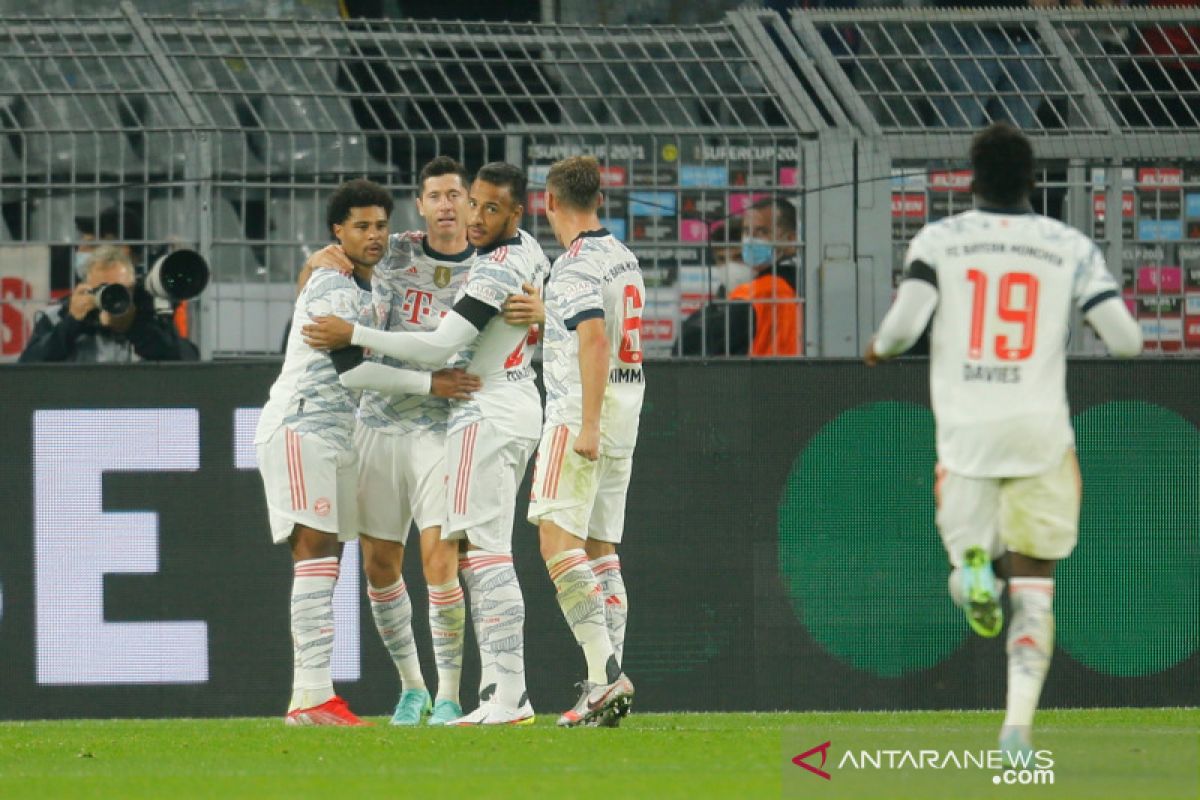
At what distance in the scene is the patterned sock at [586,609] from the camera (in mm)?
7895

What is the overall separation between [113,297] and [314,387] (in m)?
1.62

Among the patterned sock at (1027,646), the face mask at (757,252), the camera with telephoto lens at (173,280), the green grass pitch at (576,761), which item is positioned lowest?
the green grass pitch at (576,761)

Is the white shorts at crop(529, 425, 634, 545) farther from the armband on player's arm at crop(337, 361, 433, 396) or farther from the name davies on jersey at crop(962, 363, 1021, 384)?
the name davies on jersey at crop(962, 363, 1021, 384)

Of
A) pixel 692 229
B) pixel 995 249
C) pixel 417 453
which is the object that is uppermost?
pixel 692 229

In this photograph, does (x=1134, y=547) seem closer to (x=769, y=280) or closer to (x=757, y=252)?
(x=769, y=280)

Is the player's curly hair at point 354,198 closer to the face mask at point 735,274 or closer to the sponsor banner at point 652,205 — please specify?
the sponsor banner at point 652,205

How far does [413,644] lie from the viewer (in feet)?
29.2

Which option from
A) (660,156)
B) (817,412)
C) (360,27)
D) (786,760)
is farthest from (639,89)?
(786,760)

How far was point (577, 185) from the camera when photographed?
8.12 meters

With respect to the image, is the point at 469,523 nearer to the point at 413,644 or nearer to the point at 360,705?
the point at 413,644

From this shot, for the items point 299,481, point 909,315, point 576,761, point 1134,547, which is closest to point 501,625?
point 299,481

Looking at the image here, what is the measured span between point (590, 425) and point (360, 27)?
5221 mm

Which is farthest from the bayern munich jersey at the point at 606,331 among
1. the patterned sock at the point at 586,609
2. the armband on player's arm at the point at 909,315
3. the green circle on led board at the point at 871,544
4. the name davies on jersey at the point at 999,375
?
the green circle on led board at the point at 871,544

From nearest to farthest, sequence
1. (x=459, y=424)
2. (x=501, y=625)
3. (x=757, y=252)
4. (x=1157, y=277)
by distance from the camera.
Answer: (x=501, y=625), (x=459, y=424), (x=1157, y=277), (x=757, y=252)
